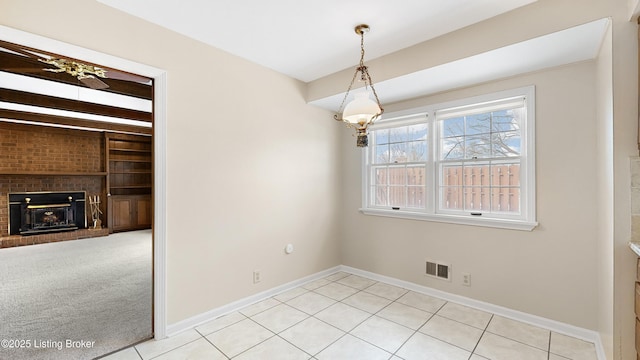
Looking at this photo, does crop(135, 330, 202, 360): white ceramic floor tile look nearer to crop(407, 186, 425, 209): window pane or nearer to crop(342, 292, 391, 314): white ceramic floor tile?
crop(342, 292, 391, 314): white ceramic floor tile

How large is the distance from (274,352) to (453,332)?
5.17 feet

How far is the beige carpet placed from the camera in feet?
7.32

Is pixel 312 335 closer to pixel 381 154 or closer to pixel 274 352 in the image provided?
pixel 274 352

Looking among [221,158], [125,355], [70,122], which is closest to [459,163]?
[221,158]

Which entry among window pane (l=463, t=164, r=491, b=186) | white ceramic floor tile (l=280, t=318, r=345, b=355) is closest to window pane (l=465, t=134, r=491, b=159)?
window pane (l=463, t=164, r=491, b=186)

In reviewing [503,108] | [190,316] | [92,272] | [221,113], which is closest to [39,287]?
[92,272]

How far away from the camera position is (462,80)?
2840mm

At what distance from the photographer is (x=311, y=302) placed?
3.07 m

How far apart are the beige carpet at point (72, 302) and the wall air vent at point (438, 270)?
9.64 ft

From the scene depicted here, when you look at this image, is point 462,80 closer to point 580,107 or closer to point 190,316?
point 580,107

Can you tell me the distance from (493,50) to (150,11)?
2730 mm

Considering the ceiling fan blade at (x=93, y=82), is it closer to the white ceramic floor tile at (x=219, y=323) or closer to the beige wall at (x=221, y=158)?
the beige wall at (x=221, y=158)

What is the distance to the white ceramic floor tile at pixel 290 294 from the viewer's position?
318 cm

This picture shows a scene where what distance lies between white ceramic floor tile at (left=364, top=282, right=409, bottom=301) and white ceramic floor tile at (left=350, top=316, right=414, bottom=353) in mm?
598
